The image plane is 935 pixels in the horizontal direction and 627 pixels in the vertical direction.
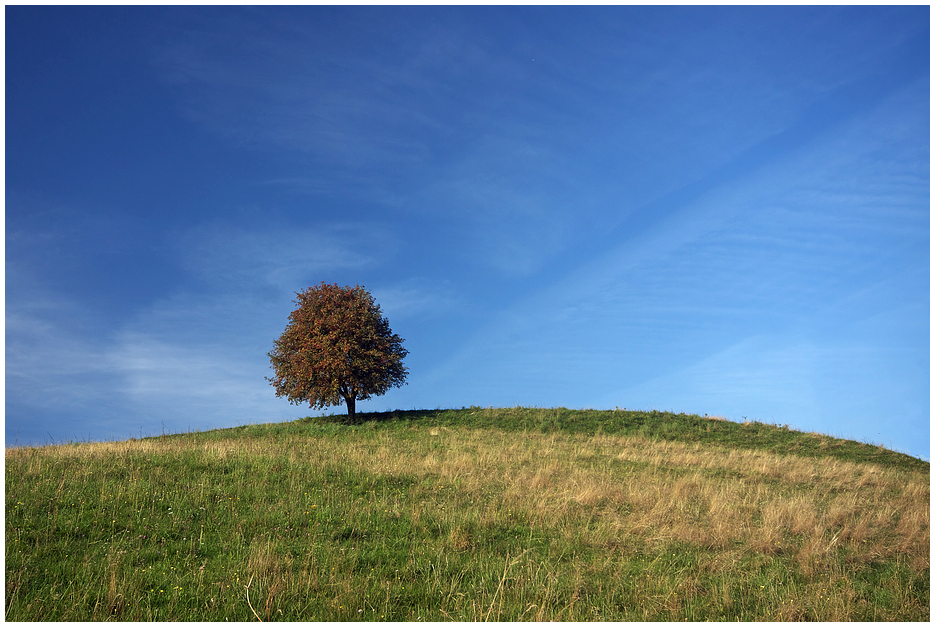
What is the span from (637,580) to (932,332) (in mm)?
5245

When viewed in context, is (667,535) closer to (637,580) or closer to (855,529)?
(637,580)

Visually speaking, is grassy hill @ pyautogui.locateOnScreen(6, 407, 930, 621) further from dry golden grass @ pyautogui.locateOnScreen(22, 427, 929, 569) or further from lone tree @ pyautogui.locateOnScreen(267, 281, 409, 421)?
lone tree @ pyautogui.locateOnScreen(267, 281, 409, 421)

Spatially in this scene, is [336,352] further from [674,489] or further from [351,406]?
[674,489]

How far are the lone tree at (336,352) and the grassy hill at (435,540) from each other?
16.1m

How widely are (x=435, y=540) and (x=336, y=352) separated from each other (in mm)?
26695

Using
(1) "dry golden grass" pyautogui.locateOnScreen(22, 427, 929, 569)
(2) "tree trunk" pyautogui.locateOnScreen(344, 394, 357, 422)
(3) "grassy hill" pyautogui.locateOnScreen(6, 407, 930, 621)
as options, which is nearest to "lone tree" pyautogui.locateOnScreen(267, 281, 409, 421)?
(2) "tree trunk" pyautogui.locateOnScreen(344, 394, 357, 422)

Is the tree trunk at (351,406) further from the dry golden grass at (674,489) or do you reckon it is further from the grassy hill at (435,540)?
the grassy hill at (435,540)

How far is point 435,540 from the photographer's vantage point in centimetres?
1025

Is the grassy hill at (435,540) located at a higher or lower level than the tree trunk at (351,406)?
lower

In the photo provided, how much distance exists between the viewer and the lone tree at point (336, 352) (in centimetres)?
3591

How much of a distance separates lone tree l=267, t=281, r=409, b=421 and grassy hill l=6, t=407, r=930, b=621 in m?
16.1

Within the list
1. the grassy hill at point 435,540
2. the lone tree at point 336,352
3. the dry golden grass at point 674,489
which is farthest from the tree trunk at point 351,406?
the grassy hill at point 435,540

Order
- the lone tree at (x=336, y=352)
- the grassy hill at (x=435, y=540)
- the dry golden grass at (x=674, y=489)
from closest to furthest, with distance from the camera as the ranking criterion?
the grassy hill at (x=435, y=540) < the dry golden grass at (x=674, y=489) < the lone tree at (x=336, y=352)

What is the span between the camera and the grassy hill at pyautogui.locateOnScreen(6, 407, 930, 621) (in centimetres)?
762
